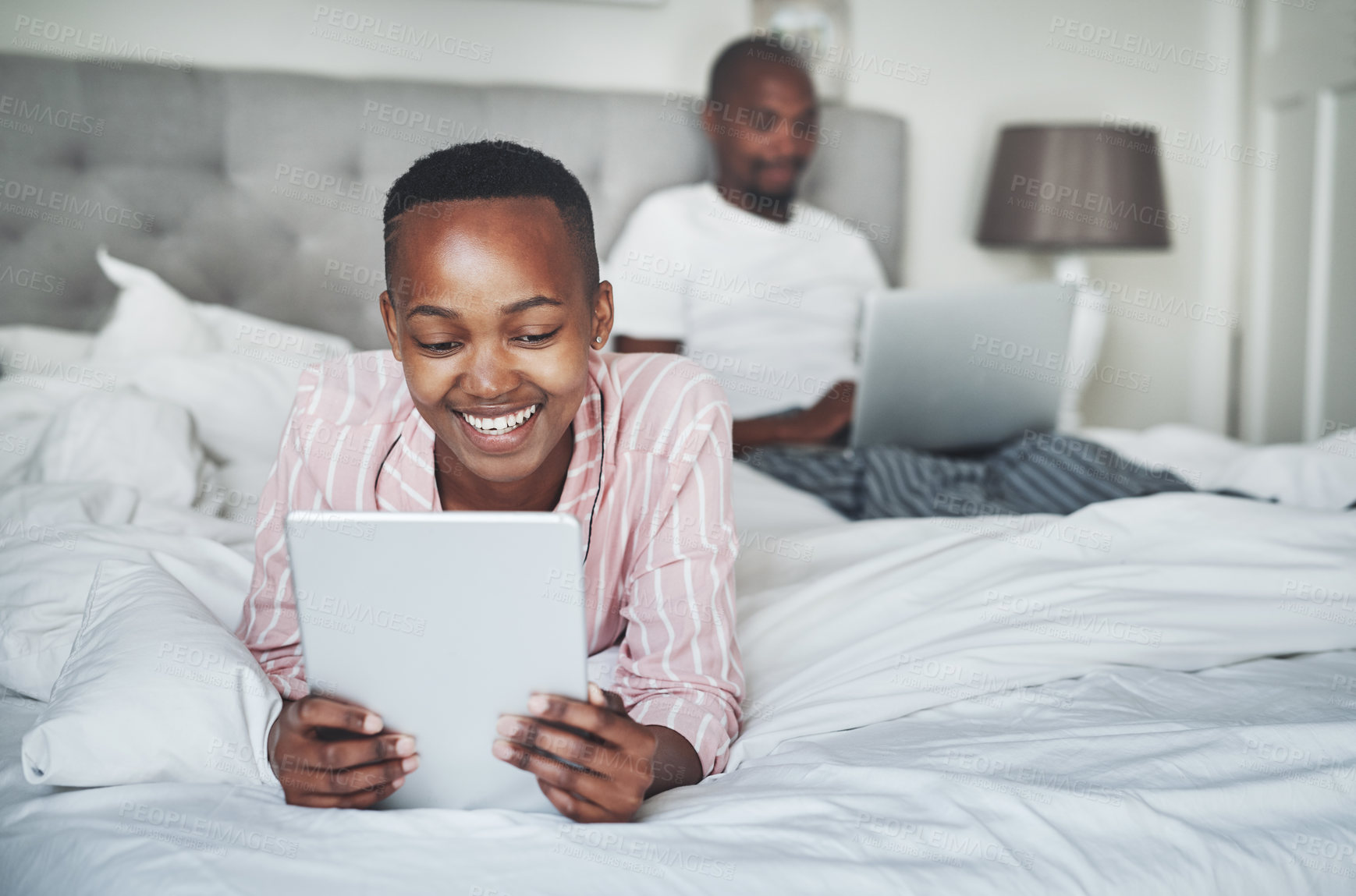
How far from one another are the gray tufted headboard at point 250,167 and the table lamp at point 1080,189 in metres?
0.81

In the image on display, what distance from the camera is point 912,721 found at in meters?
0.89

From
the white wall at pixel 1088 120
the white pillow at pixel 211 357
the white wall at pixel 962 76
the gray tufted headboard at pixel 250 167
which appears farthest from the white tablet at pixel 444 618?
the white wall at pixel 1088 120

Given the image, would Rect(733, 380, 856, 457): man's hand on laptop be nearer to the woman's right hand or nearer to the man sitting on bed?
the man sitting on bed

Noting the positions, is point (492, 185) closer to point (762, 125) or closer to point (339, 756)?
point (339, 756)

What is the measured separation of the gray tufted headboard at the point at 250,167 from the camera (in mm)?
1920

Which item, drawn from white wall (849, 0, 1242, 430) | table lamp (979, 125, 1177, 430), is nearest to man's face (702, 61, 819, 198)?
white wall (849, 0, 1242, 430)

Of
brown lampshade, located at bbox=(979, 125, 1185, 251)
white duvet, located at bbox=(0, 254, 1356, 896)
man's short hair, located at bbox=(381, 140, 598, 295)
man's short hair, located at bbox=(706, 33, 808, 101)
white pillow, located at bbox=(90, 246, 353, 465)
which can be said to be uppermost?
man's short hair, located at bbox=(706, 33, 808, 101)

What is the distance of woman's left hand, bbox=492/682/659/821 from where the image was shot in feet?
2.10

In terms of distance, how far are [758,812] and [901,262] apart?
2162 mm

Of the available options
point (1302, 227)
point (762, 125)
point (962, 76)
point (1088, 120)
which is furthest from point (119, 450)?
point (1302, 227)

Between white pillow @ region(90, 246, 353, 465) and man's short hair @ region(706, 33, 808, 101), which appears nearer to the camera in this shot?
white pillow @ region(90, 246, 353, 465)

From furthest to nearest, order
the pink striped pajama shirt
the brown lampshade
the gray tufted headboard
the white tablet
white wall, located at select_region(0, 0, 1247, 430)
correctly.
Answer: the brown lampshade, white wall, located at select_region(0, 0, 1247, 430), the gray tufted headboard, the pink striped pajama shirt, the white tablet

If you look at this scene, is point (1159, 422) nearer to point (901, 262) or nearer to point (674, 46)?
point (901, 262)

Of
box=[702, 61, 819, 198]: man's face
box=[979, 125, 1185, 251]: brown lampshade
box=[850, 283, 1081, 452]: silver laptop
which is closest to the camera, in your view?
box=[850, 283, 1081, 452]: silver laptop
